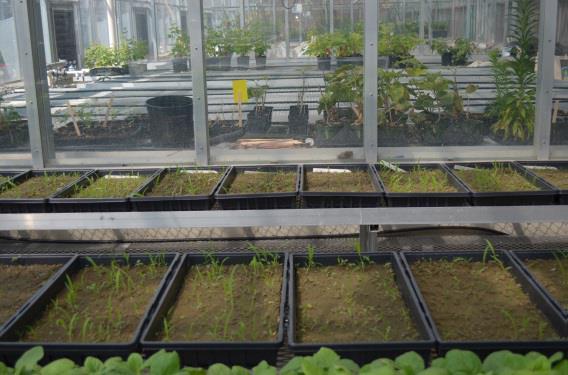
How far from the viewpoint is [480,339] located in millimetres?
2188

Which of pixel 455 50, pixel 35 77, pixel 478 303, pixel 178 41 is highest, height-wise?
pixel 178 41

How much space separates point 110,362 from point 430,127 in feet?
11.4

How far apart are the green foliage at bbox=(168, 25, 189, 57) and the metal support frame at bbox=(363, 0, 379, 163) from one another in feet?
3.99

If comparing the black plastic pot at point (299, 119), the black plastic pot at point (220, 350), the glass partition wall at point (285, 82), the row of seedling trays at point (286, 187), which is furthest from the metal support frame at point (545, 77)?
the black plastic pot at point (220, 350)

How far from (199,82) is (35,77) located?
3.68 ft

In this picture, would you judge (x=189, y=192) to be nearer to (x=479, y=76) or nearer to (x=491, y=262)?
(x=491, y=262)

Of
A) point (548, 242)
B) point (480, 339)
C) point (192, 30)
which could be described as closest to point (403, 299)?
point (480, 339)

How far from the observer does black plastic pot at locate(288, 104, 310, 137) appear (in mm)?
4648

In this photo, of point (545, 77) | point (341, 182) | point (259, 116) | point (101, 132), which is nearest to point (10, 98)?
point (101, 132)

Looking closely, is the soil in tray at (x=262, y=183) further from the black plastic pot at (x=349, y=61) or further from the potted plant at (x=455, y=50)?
the potted plant at (x=455, y=50)

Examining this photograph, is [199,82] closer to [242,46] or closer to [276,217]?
[242,46]

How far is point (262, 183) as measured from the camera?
3.80 metres

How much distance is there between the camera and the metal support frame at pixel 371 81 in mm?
4391

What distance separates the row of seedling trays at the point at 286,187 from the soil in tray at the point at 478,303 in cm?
68
